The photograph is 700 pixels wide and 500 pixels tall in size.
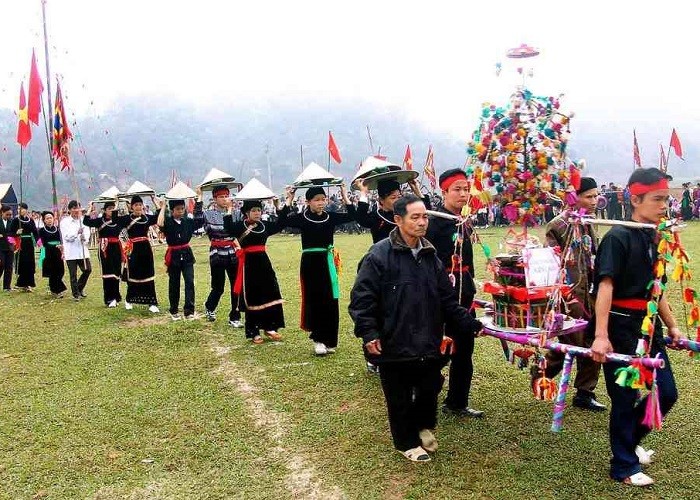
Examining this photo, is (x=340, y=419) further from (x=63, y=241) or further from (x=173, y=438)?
(x=63, y=241)

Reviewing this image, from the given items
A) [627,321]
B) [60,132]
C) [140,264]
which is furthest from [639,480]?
[60,132]

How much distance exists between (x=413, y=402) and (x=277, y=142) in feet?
369

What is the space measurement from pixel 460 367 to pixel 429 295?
1.02m

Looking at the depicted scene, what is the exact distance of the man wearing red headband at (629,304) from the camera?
3539 millimetres

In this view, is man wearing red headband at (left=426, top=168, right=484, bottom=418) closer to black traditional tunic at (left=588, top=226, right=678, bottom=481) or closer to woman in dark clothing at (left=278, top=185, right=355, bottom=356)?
black traditional tunic at (left=588, top=226, right=678, bottom=481)

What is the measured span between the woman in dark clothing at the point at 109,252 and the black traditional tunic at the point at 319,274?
4.91 meters

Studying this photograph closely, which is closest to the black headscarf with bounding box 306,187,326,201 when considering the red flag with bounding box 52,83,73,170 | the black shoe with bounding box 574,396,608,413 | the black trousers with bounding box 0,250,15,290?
the black shoe with bounding box 574,396,608,413

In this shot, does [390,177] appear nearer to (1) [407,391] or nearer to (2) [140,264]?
(1) [407,391]

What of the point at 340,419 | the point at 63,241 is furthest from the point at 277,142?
the point at 340,419

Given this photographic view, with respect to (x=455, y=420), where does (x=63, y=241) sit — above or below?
above

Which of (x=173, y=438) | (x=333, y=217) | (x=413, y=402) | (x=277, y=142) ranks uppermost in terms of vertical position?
(x=277, y=142)

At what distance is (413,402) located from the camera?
4320mm

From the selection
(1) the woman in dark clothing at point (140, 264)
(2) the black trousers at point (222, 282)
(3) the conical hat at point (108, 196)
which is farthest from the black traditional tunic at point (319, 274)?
(3) the conical hat at point (108, 196)

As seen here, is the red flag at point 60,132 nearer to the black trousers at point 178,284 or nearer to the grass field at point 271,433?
the black trousers at point 178,284
